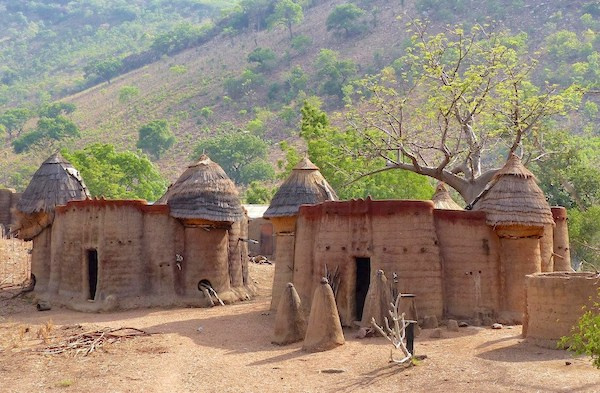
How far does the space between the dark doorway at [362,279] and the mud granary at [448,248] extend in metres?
0.36

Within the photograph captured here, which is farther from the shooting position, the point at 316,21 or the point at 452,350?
the point at 316,21

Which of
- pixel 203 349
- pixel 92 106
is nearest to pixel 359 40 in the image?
pixel 92 106

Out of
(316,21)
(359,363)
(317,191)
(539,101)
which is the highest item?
(316,21)

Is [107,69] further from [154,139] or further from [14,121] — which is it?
[154,139]

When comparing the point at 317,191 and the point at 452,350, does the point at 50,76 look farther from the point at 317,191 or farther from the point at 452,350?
the point at 452,350

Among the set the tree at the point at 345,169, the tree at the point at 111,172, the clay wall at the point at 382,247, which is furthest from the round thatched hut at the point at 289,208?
the tree at the point at 111,172

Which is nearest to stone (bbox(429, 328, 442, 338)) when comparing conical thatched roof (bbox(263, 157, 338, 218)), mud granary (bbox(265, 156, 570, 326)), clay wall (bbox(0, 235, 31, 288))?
mud granary (bbox(265, 156, 570, 326))

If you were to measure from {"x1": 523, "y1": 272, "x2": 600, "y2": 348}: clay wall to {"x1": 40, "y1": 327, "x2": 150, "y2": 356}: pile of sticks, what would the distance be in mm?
7829

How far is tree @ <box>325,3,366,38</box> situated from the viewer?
90.6m

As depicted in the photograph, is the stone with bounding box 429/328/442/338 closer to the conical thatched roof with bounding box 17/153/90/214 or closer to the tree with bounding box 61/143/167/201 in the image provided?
the conical thatched roof with bounding box 17/153/90/214

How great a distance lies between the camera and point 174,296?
23656mm

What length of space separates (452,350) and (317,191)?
26.3ft

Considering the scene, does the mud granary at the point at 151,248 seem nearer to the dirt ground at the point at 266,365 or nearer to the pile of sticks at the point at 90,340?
the dirt ground at the point at 266,365

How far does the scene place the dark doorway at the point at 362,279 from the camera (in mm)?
19594
